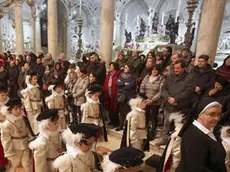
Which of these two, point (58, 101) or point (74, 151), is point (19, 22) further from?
point (74, 151)

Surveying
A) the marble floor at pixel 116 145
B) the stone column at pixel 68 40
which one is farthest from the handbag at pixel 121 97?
the stone column at pixel 68 40

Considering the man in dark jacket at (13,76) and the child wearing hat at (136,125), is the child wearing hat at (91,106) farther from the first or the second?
the man in dark jacket at (13,76)

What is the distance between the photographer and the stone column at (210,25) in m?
4.08

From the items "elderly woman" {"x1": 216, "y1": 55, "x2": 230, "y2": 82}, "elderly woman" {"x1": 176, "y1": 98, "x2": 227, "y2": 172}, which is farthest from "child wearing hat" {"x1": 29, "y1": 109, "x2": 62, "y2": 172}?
"elderly woman" {"x1": 216, "y1": 55, "x2": 230, "y2": 82}

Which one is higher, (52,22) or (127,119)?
(52,22)

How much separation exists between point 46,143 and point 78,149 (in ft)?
2.06

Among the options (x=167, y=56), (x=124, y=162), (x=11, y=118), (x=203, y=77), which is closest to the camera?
(x=124, y=162)

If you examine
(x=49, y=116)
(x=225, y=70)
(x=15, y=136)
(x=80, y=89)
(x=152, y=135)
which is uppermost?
(x=225, y=70)

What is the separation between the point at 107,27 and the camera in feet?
20.7

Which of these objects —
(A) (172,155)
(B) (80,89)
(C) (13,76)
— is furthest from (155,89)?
(C) (13,76)

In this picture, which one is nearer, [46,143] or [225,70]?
[46,143]

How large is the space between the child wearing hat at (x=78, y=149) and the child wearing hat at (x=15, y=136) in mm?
1141

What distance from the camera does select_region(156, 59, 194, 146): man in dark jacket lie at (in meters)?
3.41

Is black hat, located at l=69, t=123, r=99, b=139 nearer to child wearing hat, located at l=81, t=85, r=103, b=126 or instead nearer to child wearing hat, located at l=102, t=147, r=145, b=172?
child wearing hat, located at l=102, t=147, r=145, b=172
